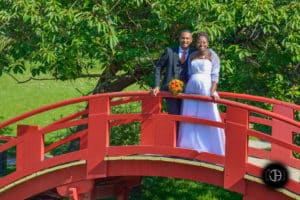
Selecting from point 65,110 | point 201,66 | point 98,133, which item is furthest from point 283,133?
point 65,110

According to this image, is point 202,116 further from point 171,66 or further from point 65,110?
point 65,110

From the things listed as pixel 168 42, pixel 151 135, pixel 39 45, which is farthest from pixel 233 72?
pixel 39 45

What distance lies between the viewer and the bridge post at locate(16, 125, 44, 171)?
443 inches

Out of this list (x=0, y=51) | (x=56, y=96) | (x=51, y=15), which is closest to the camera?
(x=51, y=15)

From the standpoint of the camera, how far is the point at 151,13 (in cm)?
1205

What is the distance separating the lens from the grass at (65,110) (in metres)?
16.1

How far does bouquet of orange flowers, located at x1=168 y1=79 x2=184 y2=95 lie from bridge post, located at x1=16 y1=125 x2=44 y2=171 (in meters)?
2.25

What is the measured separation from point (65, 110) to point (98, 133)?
18.6 m

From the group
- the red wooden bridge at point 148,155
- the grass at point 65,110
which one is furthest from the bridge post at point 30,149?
the grass at point 65,110

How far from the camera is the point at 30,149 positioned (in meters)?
11.3

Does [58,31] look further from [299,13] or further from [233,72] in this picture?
[299,13]

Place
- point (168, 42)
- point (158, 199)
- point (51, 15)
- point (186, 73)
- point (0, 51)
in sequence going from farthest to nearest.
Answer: point (158, 199)
point (0, 51)
point (168, 42)
point (51, 15)
point (186, 73)

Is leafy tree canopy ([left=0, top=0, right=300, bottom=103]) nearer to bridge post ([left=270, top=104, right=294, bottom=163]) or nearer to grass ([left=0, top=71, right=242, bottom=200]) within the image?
bridge post ([left=270, top=104, right=294, bottom=163])

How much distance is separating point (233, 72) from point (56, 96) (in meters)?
21.3
